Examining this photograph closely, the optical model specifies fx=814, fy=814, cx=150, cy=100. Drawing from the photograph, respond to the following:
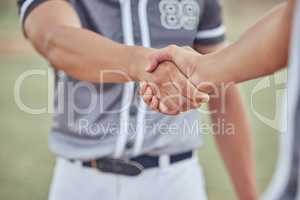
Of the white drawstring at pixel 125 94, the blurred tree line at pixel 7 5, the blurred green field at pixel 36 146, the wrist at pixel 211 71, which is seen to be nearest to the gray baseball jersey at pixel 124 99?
the white drawstring at pixel 125 94

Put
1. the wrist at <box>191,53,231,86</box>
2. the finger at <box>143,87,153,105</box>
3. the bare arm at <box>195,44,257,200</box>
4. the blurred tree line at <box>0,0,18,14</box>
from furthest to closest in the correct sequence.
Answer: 1. the blurred tree line at <box>0,0,18,14</box>
2. the bare arm at <box>195,44,257,200</box>
3. the finger at <box>143,87,153,105</box>
4. the wrist at <box>191,53,231,86</box>

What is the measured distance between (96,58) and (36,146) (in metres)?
1.68

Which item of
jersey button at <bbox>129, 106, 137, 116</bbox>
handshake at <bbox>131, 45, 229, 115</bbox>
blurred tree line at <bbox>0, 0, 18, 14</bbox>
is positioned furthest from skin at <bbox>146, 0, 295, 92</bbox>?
blurred tree line at <bbox>0, 0, 18, 14</bbox>

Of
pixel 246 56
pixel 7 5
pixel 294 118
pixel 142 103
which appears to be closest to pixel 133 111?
pixel 142 103

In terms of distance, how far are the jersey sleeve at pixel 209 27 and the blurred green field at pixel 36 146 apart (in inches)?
45.9

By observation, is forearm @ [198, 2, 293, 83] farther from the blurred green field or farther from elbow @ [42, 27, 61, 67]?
the blurred green field

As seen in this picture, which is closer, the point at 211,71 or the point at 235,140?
the point at 211,71

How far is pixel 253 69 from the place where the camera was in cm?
101

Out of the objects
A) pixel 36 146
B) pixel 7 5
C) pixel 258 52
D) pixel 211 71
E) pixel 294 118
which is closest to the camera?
pixel 294 118

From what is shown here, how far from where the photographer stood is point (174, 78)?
1238 mm

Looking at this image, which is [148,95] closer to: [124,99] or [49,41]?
[124,99]

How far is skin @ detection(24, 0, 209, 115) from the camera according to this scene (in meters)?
1.21

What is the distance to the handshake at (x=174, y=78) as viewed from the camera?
119 cm

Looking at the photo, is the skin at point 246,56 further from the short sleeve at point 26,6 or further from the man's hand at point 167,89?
the short sleeve at point 26,6
